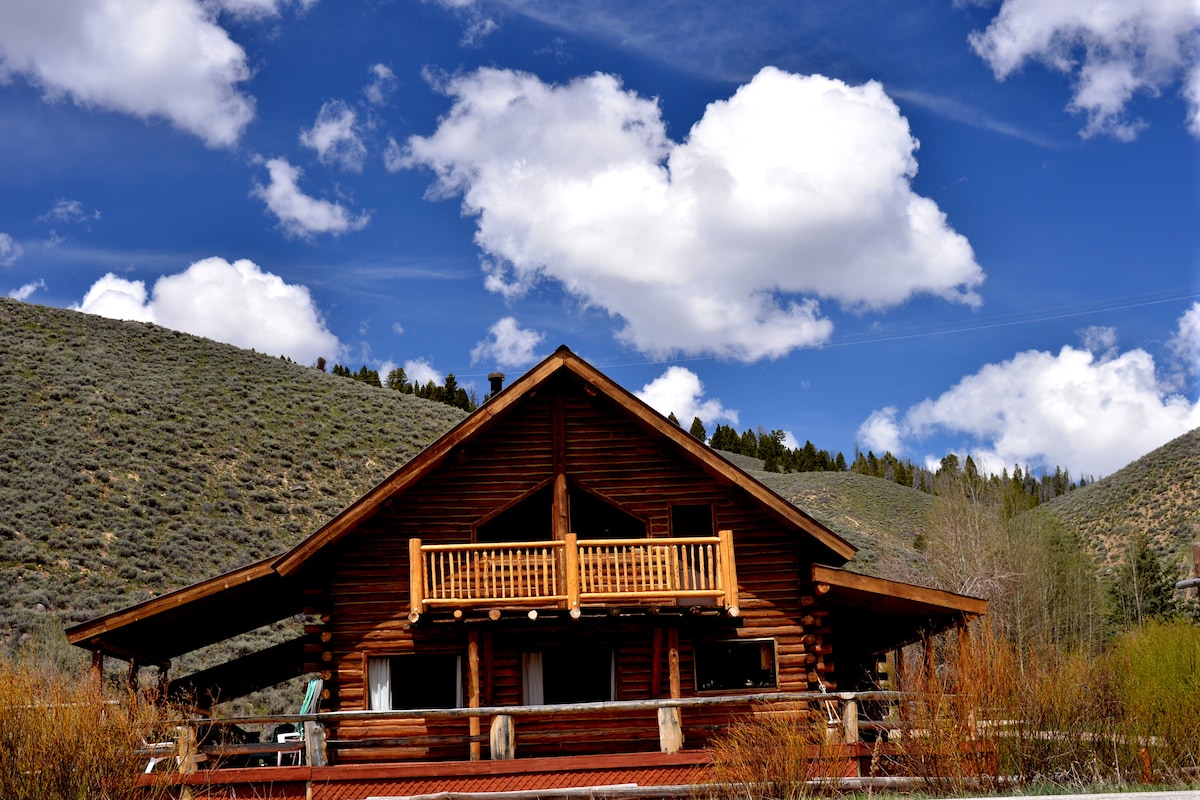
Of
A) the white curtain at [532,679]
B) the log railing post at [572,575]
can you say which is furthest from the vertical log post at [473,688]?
the log railing post at [572,575]

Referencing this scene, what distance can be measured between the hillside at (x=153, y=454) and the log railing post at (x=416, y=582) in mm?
21153

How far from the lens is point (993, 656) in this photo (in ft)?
53.2

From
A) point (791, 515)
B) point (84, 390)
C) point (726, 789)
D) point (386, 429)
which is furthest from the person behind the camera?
point (386, 429)

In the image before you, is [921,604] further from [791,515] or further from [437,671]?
[437,671]

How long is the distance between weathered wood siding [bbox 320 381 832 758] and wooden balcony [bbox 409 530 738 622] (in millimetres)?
635

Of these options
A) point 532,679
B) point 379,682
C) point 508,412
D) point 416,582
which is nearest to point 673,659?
point 532,679

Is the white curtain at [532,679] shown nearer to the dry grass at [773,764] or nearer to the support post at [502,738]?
the support post at [502,738]

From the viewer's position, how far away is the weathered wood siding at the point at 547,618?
2041 centimetres

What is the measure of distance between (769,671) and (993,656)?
5.82 meters

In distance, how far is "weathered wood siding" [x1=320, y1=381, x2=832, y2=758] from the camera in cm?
2041

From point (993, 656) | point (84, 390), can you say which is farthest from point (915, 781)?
point (84, 390)

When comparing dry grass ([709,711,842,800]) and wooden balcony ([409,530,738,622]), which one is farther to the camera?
wooden balcony ([409,530,738,622])

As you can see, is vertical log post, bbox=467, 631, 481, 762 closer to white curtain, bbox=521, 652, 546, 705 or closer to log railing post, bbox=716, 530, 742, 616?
white curtain, bbox=521, 652, 546, 705

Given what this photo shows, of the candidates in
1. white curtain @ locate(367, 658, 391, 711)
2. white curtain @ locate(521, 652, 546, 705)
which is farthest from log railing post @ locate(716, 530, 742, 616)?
white curtain @ locate(367, 658, 391, 711)
